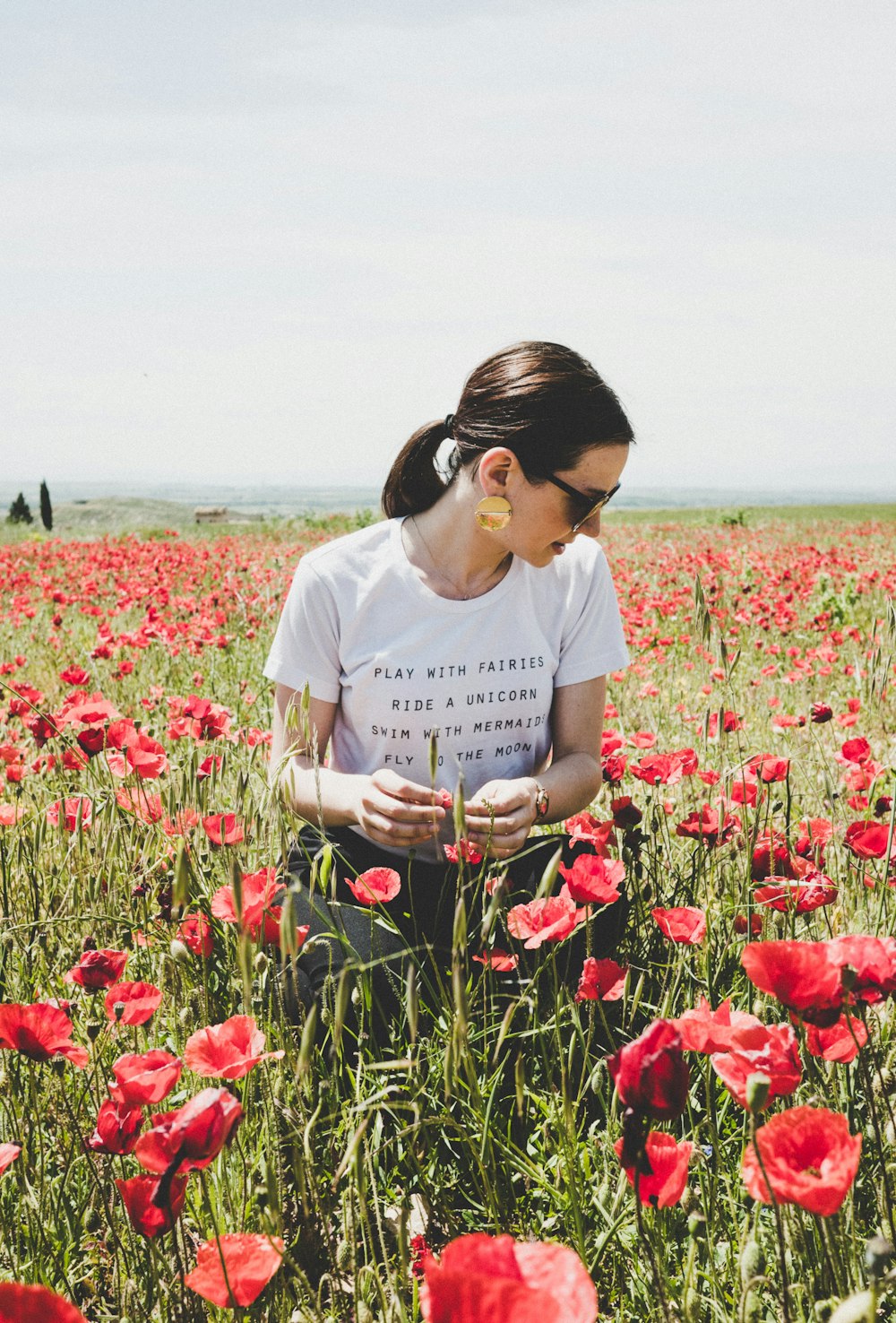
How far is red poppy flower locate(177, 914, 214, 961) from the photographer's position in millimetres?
1557

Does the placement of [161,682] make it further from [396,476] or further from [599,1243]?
[599,1243]

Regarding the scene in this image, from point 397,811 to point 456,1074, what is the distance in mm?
688

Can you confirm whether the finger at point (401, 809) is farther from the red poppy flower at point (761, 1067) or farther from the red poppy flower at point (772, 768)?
the red poppy flower at point (761, 1067)

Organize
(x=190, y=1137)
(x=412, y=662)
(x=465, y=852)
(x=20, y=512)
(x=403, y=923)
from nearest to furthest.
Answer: (x=190, y=1137)
(x=465, y=852)
(x=403, y=923)
(x=412, y=662)
(x=20, y=512)

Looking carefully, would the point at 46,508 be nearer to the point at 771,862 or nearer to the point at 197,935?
the point at 197,935

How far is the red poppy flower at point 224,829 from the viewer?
1611mm

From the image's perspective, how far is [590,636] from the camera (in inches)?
97.0

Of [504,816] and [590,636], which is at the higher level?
[590,636]

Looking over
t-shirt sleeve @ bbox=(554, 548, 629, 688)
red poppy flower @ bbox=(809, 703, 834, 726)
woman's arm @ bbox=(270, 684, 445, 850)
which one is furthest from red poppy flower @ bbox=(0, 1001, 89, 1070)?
red poppy flower @ bbox=(809, 703, 834, 726)

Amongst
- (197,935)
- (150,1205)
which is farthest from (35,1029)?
(197,935)

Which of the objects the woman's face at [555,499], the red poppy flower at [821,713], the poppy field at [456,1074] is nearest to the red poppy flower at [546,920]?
the poppy field at [456,1074]

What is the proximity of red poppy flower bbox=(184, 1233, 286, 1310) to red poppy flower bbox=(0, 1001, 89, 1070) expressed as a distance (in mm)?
316

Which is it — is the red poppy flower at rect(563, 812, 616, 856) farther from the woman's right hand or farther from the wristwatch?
the woman's right hand

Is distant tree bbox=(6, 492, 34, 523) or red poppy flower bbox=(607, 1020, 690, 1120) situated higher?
distant tree bbox=(6, 492, 34, 523)
